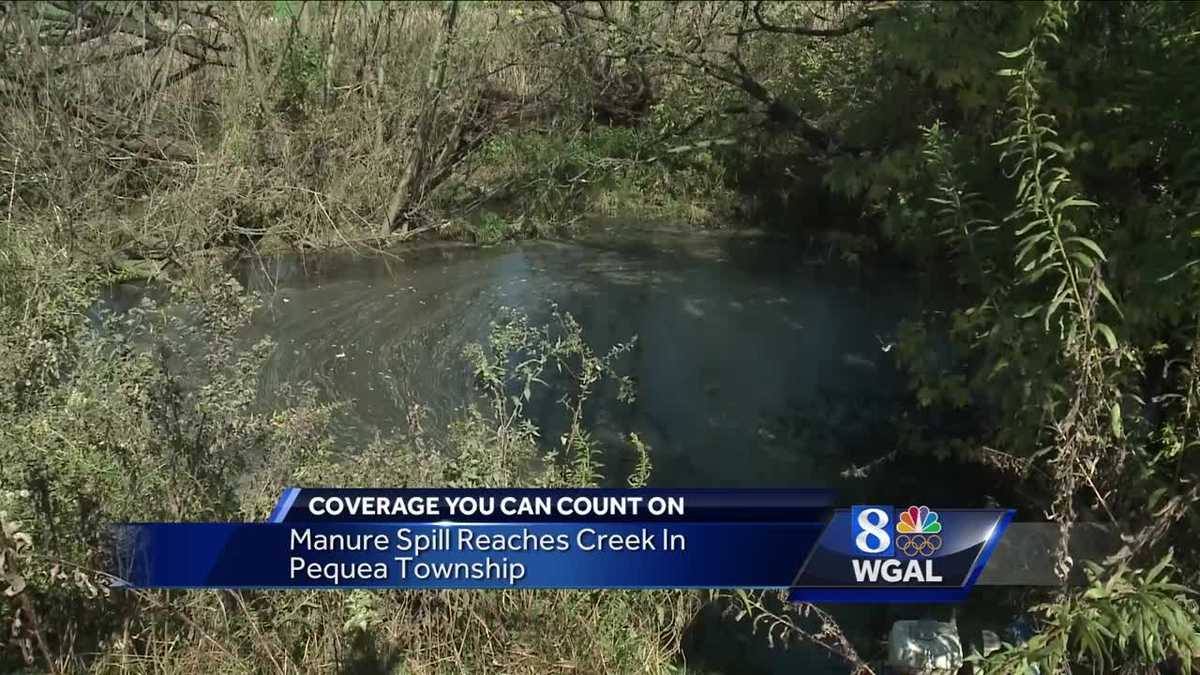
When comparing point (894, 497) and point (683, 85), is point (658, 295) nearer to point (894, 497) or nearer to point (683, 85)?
point (683, 85)

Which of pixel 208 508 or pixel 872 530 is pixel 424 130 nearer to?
pixel 208 508

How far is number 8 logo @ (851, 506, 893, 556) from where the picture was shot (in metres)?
3.50

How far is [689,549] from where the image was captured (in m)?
3.48

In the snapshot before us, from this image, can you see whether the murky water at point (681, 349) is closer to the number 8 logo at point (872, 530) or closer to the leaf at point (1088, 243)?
the number 8 logo at point (872, 530)

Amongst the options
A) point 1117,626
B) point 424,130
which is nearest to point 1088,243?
point 1117,626

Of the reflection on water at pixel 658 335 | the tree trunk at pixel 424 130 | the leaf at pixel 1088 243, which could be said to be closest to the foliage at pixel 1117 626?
the leaf at pixel 1088 243

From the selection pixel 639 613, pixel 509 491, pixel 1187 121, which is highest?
pixel 1187 121

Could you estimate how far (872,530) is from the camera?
11.6 ft

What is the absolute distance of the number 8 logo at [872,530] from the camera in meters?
3.50

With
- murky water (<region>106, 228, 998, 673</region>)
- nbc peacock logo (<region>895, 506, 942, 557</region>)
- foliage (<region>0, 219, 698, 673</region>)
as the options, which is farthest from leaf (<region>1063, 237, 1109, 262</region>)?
murky water (<region>106, 228, 998, 673</region>)

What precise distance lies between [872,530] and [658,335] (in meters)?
5.00

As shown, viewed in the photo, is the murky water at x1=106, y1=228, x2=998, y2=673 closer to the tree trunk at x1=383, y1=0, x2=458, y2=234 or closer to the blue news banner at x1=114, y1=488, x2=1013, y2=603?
the tree trunk at x1=383, y1=0, x2=458, y2=234

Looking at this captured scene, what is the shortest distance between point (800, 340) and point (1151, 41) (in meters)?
4.76

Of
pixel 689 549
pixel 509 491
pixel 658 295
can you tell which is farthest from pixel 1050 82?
pixel 658 295
